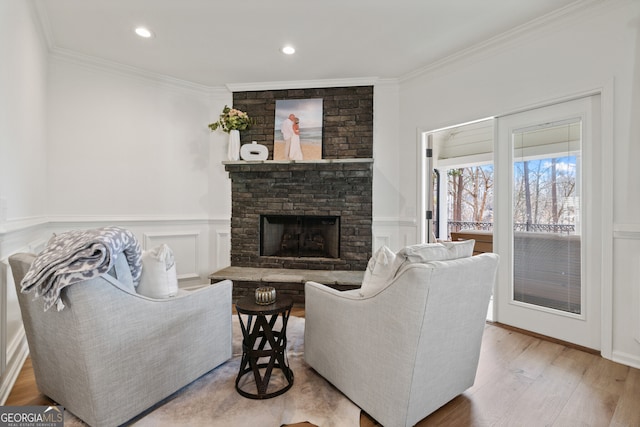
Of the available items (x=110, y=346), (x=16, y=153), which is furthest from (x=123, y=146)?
(x=110, y=346)

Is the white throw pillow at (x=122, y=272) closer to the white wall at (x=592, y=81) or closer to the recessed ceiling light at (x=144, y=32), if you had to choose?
the recessed ceiling light at (x=144, y=32)

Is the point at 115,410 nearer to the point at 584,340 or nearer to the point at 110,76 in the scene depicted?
the point at 584,340

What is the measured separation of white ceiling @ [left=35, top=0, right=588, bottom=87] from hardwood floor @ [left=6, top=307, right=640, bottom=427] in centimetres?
277

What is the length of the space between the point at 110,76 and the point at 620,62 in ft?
15.7

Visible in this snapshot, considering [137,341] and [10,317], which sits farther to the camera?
[10,317]

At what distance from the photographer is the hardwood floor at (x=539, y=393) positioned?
1635 millimetres

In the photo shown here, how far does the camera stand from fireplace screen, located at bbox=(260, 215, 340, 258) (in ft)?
13.6

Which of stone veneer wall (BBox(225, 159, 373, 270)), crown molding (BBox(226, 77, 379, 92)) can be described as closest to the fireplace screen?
stone veneer wall (BBox(225, 159, 373, 270))

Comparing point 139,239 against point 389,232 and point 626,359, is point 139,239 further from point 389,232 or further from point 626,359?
point 626,359

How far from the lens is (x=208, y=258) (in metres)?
4.22

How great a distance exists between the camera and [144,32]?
2910mm

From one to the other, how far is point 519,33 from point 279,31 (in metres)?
2.19

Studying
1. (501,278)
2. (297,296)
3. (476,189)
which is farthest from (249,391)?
(476,189)

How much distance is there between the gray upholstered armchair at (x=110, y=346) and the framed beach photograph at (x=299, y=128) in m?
2.49
